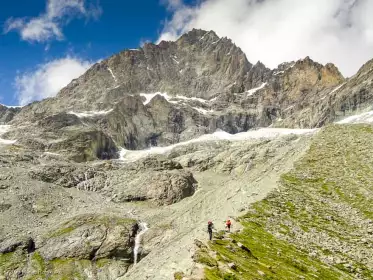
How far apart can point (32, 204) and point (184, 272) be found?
158m

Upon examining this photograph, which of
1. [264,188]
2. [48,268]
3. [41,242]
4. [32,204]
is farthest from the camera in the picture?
[32,204]

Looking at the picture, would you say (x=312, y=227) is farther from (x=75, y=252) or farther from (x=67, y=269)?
(x=75, y=252)

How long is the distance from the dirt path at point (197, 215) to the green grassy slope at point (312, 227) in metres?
2.42

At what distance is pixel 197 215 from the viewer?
4803 inches

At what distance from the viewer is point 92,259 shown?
459ft

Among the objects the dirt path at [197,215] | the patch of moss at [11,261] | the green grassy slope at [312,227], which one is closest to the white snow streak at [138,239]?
the dirt path at [197,215]

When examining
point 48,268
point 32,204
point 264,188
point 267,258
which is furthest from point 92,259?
point 267,258

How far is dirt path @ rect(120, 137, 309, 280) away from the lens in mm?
36344

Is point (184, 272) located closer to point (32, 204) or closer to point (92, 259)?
point (92, 259)

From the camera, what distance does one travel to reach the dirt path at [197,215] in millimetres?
36344

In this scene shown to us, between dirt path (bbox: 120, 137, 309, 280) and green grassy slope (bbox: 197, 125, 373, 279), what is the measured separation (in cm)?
242

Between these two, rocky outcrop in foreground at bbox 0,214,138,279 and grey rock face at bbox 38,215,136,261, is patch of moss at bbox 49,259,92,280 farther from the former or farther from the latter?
grey rock face at bbox 38,215,136,261

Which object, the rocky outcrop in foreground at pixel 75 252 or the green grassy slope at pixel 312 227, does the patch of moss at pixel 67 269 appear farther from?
the green grassy slope at pixel 312 227

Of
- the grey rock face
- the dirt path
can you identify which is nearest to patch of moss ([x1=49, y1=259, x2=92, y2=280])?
the grey rock face
